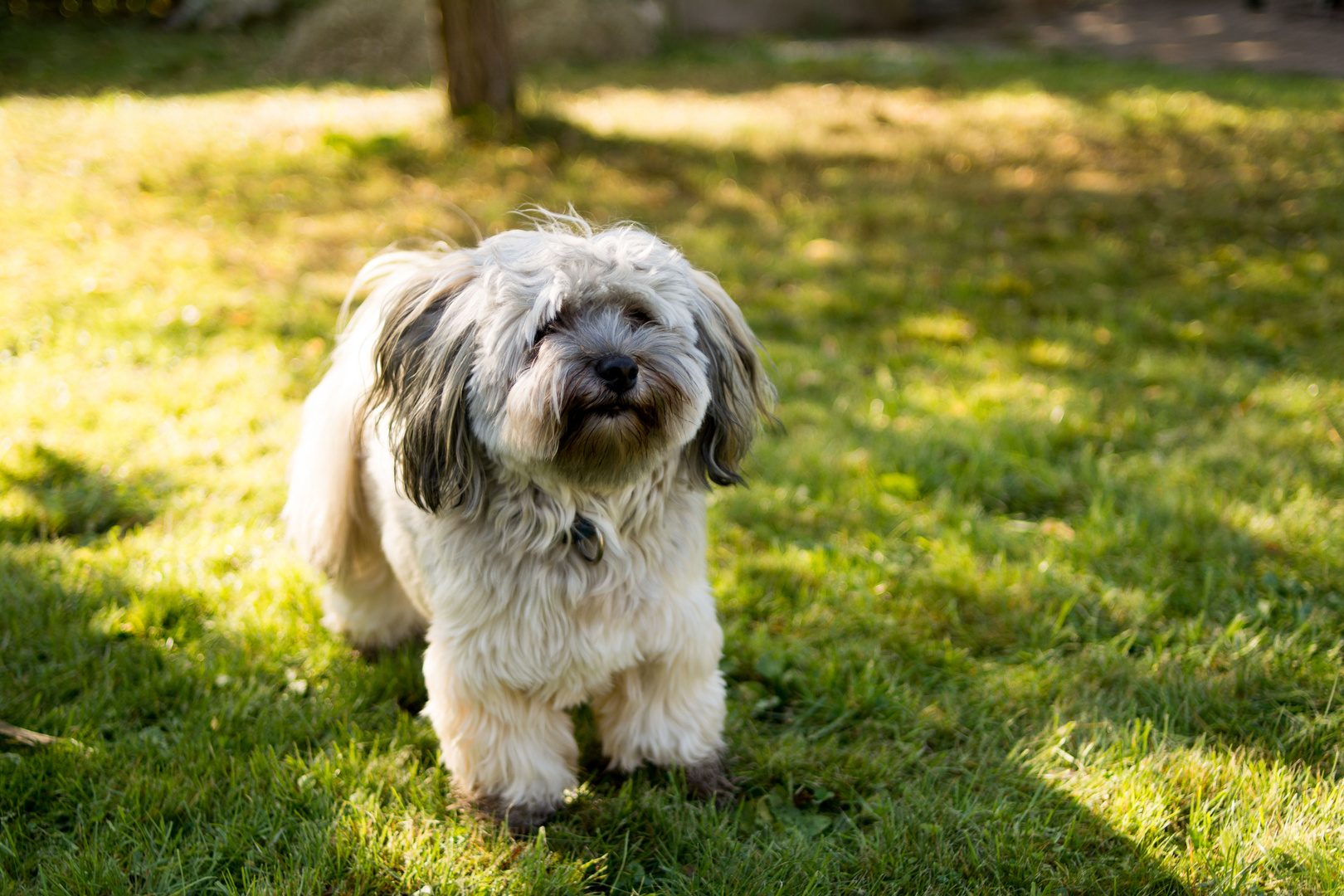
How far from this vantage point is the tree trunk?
7.70 meters

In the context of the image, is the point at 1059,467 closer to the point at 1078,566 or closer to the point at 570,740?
the point at 1078,566

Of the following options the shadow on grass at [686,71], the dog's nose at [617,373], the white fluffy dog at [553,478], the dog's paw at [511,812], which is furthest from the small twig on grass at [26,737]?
the shadow on grass at [686,71]

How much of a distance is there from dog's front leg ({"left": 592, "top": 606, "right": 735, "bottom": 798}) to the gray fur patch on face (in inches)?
22.1

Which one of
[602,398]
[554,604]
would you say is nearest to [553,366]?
[602,398]

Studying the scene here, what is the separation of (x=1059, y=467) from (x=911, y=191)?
4.10 metres

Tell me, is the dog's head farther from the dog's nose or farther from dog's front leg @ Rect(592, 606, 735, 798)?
dog's front leg @ Rect(592, 606, 735, 798)

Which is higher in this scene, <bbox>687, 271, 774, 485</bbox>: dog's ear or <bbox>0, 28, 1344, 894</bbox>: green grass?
<bbox>687, 271, 774, 485</bbox>: dog's ear

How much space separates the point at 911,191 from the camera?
7.52 meters

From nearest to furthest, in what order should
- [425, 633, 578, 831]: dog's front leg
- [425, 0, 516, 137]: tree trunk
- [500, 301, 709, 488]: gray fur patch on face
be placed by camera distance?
[500, 301, 709, 488]: gray fur patch on face
[425, 633, 578, 831]: dog's front leg
[425, 0, 516, 137]: tree trunk

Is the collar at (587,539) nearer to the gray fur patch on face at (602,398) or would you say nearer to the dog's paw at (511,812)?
the gray fur patch on face at (602,398)

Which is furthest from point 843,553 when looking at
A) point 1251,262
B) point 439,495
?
point 1251,262

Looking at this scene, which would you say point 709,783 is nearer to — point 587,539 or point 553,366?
point 587,539

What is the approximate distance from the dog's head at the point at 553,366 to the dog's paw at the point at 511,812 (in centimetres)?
86

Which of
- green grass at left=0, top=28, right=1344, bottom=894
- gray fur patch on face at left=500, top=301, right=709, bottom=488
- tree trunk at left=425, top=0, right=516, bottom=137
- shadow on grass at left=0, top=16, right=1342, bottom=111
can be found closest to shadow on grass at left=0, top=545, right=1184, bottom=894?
green grass at left=0, top=28, right=1344, bottom=894
